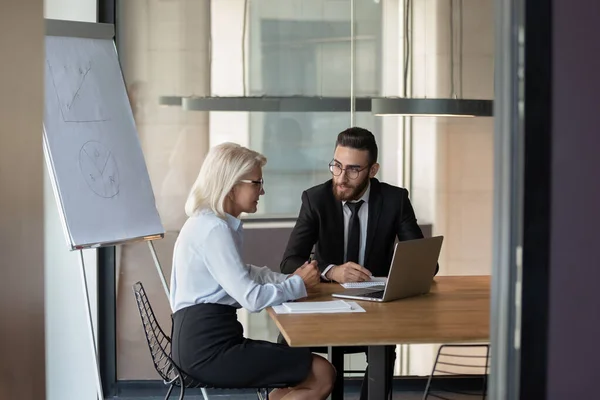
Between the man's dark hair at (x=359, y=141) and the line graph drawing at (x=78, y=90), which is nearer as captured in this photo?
the line graph drawing at (x=78, y=90)

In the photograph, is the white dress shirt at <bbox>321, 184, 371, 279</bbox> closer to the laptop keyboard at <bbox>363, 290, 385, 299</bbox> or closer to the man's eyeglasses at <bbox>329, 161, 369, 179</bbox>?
the man's eyeglasses at <bbox>329, 161, 369, 179</bbox>

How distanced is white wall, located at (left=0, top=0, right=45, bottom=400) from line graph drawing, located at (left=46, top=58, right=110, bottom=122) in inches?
101

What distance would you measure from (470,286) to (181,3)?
2.46m

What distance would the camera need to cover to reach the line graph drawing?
4164 mm

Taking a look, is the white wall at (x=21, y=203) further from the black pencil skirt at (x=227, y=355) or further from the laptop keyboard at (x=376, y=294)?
the laptop keyboard at (x=376, y=294)

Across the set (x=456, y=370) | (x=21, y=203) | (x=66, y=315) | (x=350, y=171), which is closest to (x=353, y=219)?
(x=350, y=171)

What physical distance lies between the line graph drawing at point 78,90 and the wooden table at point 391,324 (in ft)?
4.63

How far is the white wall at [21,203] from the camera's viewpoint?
1573mm

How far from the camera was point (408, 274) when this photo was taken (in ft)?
11.6

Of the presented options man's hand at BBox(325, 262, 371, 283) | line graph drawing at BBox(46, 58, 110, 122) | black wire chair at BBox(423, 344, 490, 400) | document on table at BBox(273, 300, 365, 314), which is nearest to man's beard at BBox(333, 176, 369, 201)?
man's hand at BBox(325, 262, 371, 283)

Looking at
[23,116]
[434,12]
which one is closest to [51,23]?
[434,12]

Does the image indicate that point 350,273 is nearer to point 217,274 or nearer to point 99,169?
point 217,274

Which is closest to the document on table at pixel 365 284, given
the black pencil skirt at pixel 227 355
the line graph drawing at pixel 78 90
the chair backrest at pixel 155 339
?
the black pencil skirt at pixel 227 355

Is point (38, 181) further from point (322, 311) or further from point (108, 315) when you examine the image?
point (108, 315)
